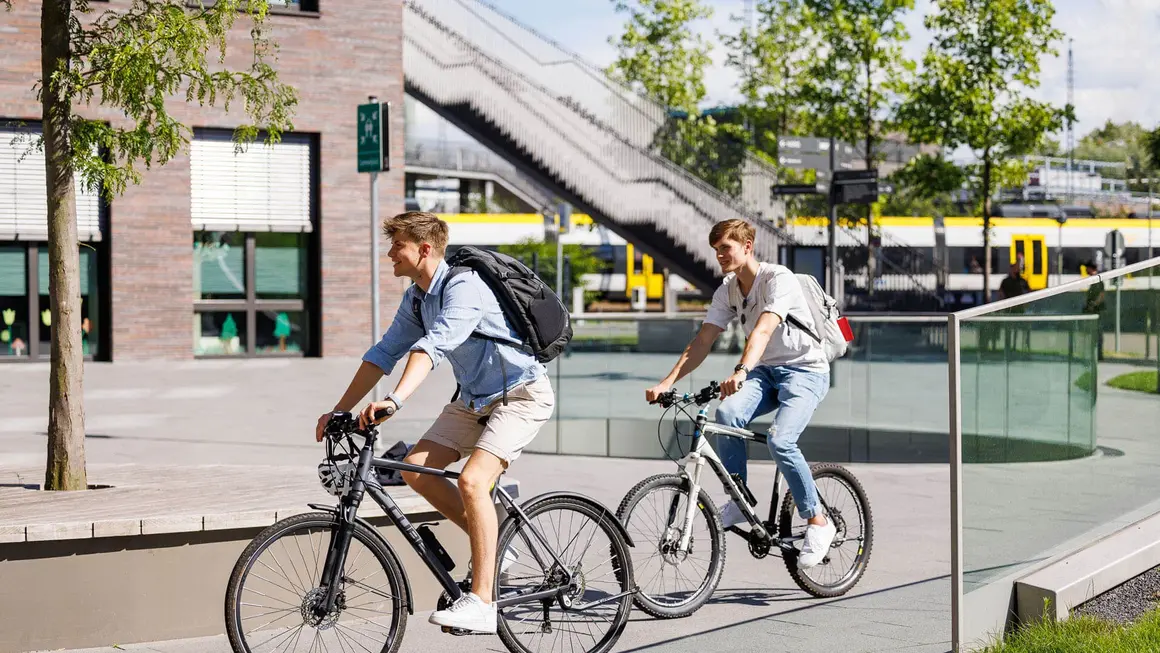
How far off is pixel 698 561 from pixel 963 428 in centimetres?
165

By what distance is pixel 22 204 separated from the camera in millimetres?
22609

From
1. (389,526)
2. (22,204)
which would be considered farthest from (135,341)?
(389,526)

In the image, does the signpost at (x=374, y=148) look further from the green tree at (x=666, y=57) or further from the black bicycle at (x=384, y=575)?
the green tree at (x=666, y=57)

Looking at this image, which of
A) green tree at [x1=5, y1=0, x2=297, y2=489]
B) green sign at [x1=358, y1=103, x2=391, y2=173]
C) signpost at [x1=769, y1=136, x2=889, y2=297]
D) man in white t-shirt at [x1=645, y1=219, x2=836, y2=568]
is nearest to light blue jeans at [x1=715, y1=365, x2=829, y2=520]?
man in white t-shirt at [x1=645, y1=219, x2=836, y2=568]

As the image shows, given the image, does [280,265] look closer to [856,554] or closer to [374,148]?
[374,148]

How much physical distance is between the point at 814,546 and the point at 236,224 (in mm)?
19051

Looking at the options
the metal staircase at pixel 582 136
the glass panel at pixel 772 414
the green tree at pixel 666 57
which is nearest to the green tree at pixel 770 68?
the green tree at pixel 666 57

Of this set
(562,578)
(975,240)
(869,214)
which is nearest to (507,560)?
(562,578)

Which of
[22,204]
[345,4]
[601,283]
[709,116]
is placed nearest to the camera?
[22,204]

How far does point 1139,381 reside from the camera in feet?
22.6

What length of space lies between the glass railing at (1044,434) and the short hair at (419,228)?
179cm

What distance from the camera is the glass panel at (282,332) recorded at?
968 inches

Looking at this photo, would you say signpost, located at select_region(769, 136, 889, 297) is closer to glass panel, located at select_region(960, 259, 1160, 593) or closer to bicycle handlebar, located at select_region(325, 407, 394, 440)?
glass panel, located at select_region(960, 259, 1160, 593)

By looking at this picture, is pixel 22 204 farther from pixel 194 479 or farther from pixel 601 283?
pixel 601 283
